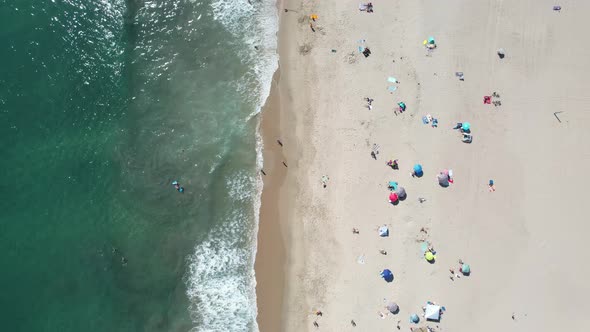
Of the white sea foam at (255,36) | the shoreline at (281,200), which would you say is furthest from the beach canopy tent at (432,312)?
the white sea foam at (255,36)

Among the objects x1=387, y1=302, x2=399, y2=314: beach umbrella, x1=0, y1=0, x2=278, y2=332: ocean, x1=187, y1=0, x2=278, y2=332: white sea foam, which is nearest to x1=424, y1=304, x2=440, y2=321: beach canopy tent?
x1=387, y1=302, x2=399, y2=314: beach umbrella

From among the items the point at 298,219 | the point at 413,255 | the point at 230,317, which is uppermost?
the point at 298,219

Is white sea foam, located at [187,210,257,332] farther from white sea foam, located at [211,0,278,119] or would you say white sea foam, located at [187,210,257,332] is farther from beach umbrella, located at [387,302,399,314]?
beach umbrella, located at [387,302,399,314]

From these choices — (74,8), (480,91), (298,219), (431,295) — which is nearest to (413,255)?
(431,295)

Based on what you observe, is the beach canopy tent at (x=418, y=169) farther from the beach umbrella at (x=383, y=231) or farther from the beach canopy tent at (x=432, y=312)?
the beach canopy tent at (x=432, y=312)

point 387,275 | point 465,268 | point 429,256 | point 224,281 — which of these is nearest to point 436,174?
point 429,256

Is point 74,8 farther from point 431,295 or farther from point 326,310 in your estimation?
point 431,295
